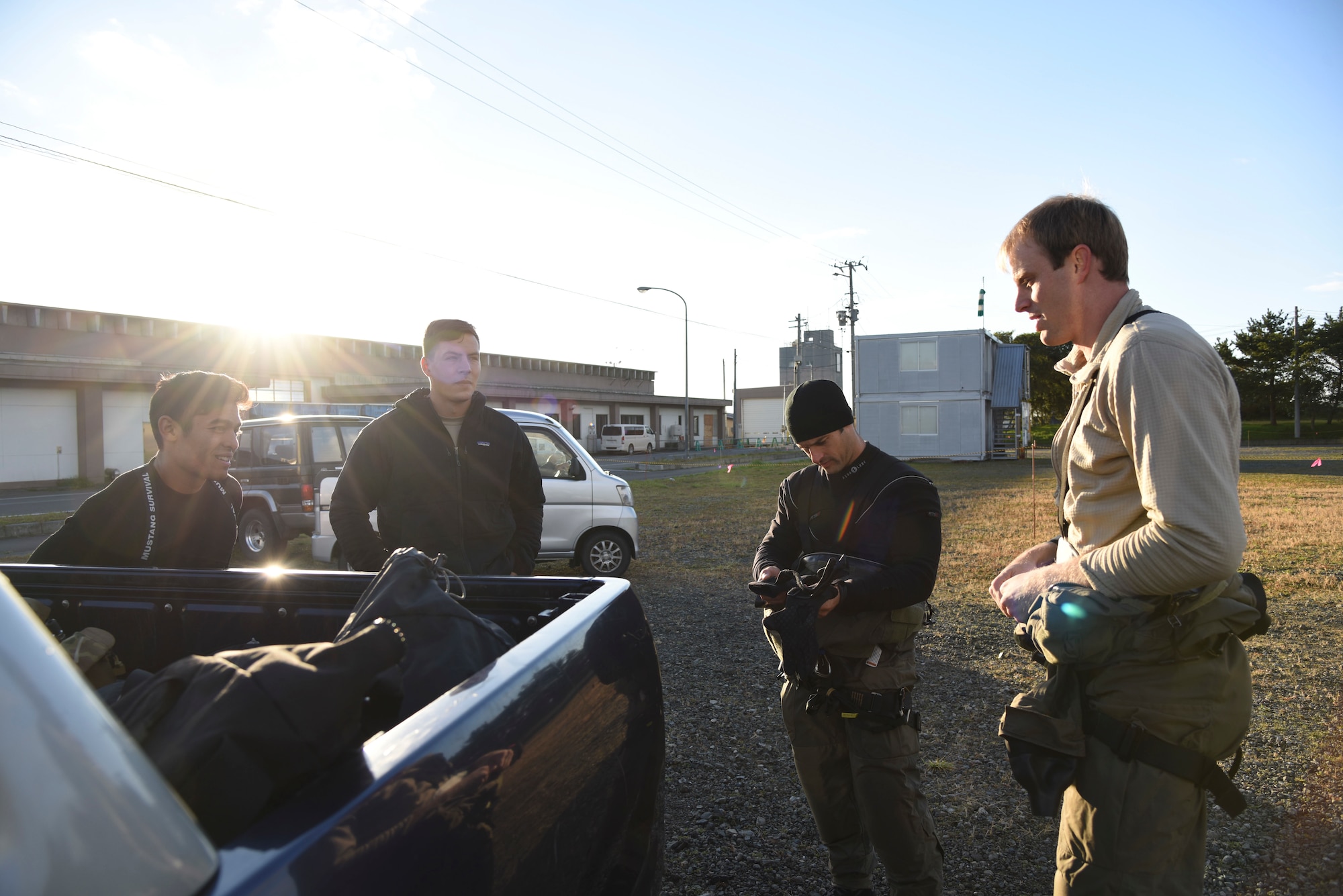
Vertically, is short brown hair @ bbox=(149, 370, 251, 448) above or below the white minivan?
above

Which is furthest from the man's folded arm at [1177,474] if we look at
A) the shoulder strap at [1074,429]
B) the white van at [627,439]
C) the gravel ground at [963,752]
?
the white van at [627,439]

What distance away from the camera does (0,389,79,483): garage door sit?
24.9 metres

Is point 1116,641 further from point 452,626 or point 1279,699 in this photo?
point 1279,699

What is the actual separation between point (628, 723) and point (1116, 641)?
1.04 m

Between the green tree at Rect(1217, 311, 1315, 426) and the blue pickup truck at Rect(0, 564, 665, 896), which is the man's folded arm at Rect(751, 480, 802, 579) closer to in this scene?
the blue pickup truck at Rect(0, 564, 665, 896)

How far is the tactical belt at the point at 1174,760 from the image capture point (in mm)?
1650

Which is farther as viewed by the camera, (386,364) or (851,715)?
(386,364)

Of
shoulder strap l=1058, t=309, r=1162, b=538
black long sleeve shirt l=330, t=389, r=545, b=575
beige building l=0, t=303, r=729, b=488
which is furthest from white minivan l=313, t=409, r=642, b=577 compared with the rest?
beige building l=0, t=303, r=729, b=488

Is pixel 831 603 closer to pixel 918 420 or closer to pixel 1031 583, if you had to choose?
pixel 1031 583

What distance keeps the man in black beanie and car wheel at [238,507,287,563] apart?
344 inches

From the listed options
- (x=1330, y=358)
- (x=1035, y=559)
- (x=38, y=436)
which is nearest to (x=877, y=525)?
(x=1035, y=559)

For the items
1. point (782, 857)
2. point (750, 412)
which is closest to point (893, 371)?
point (782, 857)

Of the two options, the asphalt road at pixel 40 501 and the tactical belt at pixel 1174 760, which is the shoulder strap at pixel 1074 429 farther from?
the asphalt road at pixel 40 501

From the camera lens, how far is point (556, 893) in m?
1.27
